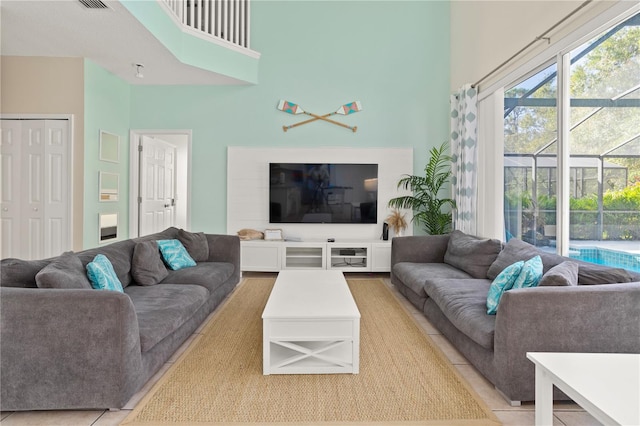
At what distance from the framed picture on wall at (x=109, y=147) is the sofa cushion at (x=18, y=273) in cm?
317

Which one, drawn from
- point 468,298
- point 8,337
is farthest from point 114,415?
point 468,298

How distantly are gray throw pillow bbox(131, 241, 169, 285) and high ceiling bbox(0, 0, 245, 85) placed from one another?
2053 mm

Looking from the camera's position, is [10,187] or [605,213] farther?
[10,187]

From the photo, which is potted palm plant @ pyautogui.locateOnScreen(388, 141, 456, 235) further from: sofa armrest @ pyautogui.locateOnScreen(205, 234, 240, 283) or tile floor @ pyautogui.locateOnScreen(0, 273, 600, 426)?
tile floor @ pyautogui.locateOnScreen(0, 273, 600, 426)

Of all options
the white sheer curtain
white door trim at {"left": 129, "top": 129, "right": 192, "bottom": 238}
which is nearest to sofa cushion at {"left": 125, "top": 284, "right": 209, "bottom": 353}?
white door trim at {"left": 129, "top": 129, "right": 192, "bottom": 238}

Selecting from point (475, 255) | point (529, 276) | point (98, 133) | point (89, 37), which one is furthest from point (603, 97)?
point (98, 133)

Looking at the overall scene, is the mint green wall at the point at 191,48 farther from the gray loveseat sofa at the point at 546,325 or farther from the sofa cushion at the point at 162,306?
the gray loveseat sofa at the point at 546,325

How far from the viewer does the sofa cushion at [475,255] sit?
148 inches

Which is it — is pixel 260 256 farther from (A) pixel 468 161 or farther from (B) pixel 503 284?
(B) pixel 503 284

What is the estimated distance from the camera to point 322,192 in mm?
5719

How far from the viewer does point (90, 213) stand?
488cm

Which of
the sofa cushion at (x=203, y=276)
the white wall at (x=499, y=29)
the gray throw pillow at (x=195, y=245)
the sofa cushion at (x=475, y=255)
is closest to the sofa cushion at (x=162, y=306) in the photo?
the sofa cushion at (x=203, y=276)

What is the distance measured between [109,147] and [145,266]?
269 cm

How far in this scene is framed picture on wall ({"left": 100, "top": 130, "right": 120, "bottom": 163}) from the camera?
5121 millimetres
